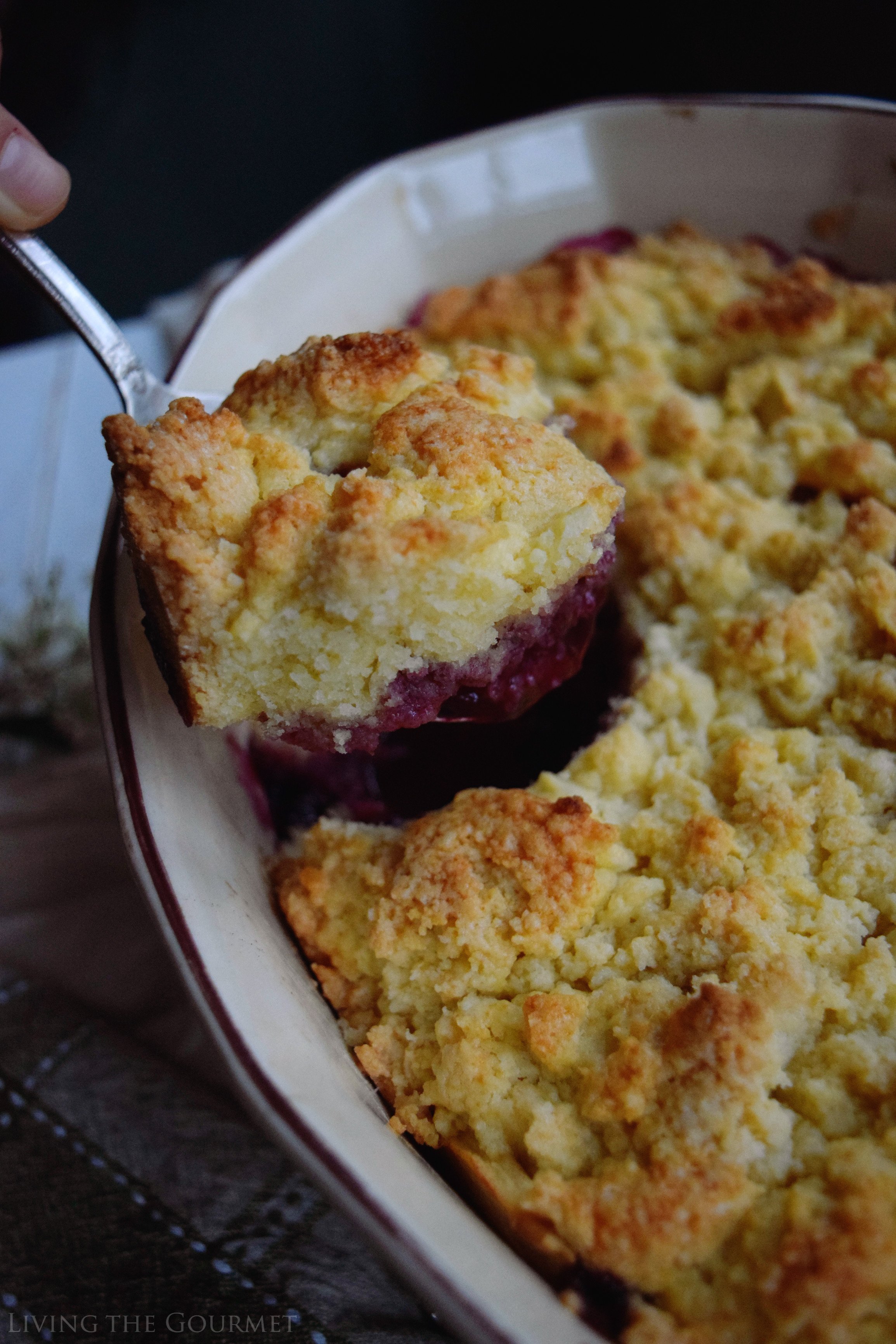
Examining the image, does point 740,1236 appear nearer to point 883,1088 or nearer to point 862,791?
point 883,1088

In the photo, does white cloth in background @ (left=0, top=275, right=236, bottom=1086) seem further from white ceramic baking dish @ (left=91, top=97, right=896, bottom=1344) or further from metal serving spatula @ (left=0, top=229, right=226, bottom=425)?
metal serving spatula @ (left=0, top=229, right=226, bottom=425)

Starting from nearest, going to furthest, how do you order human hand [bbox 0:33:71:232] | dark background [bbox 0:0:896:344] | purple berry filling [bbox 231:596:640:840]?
human hand [bbox 0:33:71:232], purple berry filling [bbox 231:596:640:840], dark background [bbox 0:0:896:344]

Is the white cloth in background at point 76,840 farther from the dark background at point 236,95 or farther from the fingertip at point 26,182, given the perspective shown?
the dark background at point 236,95

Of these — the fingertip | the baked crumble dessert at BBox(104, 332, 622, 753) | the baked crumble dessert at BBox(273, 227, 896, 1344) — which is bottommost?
the baked crumble dessert at BBox(273, 227, 896, 1344)

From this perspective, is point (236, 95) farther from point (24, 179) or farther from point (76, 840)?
point (76, 840)

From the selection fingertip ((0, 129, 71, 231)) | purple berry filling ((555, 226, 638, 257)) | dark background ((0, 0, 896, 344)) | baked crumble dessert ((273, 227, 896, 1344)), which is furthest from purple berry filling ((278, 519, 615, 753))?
dark background ((0, 0, 896, 344))

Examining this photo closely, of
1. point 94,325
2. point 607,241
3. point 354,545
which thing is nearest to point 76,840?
point 94,325

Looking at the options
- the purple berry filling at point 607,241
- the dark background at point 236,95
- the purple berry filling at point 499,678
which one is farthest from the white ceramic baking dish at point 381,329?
the dark background at point 236,95
